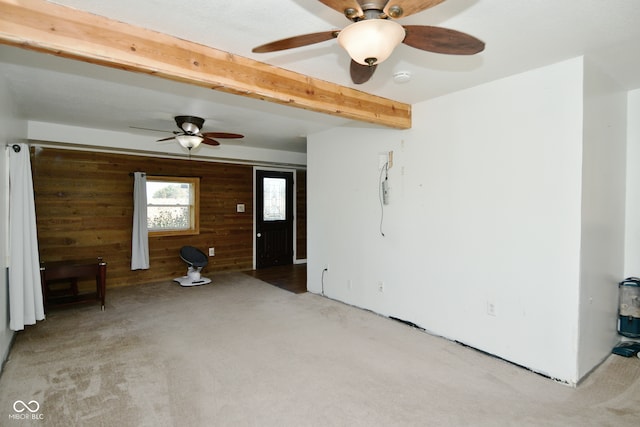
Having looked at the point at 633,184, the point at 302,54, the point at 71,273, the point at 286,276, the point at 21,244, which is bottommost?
the point at 286,276

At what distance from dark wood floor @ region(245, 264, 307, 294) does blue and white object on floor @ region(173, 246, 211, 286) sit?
100cm

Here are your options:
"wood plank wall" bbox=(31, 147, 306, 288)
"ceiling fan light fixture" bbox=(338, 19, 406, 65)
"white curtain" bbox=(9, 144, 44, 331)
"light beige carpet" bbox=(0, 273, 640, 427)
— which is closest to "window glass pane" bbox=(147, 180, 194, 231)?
"wood plank wall" bbox=(31, 147, 306, 288)

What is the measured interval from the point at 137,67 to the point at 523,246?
3.00 m

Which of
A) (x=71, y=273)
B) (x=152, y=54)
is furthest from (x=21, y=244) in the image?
(x=152, y=54)

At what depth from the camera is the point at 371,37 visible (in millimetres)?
1454

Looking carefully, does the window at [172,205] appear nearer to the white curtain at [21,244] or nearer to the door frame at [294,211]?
the door frame at [294,211]

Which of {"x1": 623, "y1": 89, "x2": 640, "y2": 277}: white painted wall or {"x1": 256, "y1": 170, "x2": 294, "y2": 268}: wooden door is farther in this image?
{"x1": 256, "y1": 170, "x2": 294, "y2": 268}: wooden door

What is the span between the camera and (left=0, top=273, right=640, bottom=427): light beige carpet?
214 centimetres

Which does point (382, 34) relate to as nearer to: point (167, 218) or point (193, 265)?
point (193, 265)

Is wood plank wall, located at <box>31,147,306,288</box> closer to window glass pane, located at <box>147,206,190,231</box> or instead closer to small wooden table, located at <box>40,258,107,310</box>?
window glass pane, located at <box>147,206,190,231</box>

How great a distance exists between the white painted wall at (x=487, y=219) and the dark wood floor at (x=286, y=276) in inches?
57.3

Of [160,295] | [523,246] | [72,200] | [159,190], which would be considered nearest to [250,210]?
[159,190]

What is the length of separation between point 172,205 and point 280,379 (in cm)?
433

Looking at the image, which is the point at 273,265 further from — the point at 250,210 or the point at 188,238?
the point at 188,238
